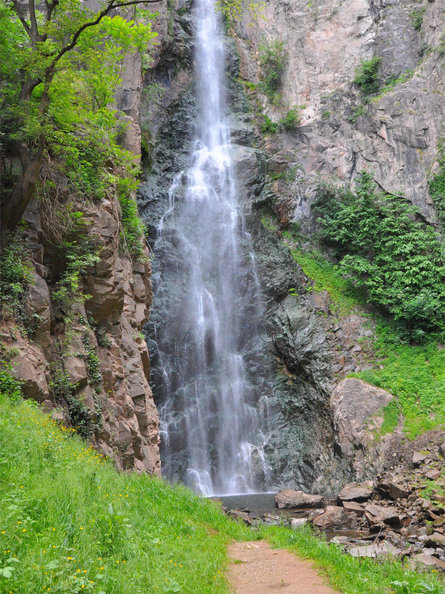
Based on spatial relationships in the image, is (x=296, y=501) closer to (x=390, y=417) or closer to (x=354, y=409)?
(x=354, y=409)

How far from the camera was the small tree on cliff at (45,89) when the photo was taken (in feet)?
27.3

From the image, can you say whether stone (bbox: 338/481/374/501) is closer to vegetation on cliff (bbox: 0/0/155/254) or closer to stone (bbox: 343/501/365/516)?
stone (bbox: 343/501/365/516)

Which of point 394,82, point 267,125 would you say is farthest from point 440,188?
point 267,125

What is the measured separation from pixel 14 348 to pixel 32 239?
8.79ft

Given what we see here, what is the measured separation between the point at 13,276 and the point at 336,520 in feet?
31.2

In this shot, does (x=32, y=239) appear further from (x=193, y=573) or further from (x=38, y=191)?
(x=193, y=573)

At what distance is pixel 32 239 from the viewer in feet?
31.1

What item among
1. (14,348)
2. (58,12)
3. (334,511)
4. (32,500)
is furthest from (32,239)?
(334,511)

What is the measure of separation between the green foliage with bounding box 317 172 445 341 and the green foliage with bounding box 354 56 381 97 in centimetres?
635

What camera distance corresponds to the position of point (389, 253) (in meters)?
21.5

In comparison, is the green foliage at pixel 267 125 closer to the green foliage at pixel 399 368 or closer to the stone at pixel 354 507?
the green foliage at pixel 399 368

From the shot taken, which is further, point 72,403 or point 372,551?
point 72,403

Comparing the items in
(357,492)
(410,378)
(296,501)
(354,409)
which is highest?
(410,378)

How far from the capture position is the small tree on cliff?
8312mm
